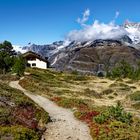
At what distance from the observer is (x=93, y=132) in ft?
109

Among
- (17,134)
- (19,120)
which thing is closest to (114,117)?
(19,120)

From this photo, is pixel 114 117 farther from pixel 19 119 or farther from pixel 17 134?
pixel 17 134

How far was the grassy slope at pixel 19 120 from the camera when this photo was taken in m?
28.9

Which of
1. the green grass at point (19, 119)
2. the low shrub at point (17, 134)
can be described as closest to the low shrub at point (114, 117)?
the green grass at point (19, 119)

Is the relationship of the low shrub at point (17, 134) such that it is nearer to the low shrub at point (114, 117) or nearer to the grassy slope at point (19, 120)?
the grassy slope at point (19, 120)

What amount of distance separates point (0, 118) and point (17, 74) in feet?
238

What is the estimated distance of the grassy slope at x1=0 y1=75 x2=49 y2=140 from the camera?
1137 inches

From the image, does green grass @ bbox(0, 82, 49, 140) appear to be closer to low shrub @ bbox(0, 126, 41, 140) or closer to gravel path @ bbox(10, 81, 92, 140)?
low shrub @ bbox(0, 126, 41, 140)

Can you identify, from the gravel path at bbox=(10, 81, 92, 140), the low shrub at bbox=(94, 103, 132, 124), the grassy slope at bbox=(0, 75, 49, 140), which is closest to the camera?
the grassy slope at bbox=(0, 75, 49, 140)

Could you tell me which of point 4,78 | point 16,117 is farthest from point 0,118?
point 4,78

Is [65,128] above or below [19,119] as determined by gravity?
below

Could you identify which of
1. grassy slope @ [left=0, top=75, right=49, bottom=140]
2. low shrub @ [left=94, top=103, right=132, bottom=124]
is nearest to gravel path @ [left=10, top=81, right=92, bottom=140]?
grassy slope @ [left=0, top=75, right=49, bottom=140]

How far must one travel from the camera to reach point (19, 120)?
34.4 metres

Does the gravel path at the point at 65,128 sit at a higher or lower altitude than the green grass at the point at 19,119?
lower
